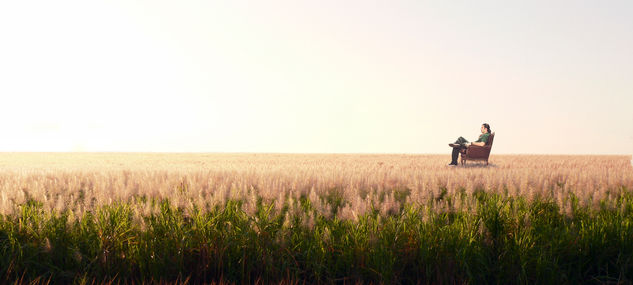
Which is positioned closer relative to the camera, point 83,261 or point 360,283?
point 360,283

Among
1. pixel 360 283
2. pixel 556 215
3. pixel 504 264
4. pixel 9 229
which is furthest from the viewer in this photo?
pixel 556 215

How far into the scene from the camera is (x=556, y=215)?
5.07 metres

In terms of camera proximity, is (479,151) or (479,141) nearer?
(479,141)

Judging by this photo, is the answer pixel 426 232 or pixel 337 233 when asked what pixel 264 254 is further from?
pixel 426 232

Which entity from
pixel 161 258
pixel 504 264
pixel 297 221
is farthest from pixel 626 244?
pixel 161 258

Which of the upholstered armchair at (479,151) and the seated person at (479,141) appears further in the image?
Result: the upholstered armchair at (479,151)

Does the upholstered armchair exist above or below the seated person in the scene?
below

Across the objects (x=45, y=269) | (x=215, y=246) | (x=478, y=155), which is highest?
(x=478, y=155)

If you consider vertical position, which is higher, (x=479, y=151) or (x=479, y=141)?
(x=479, y=141)

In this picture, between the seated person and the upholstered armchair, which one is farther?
the upholstered armchair

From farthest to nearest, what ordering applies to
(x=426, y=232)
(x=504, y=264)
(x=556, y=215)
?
(x=556, y=215) < (x=426, y=232) < (x=504, y=264)

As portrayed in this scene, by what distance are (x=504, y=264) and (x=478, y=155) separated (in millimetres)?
14905

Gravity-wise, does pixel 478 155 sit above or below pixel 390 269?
above

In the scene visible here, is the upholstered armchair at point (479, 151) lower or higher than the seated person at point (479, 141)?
lower
